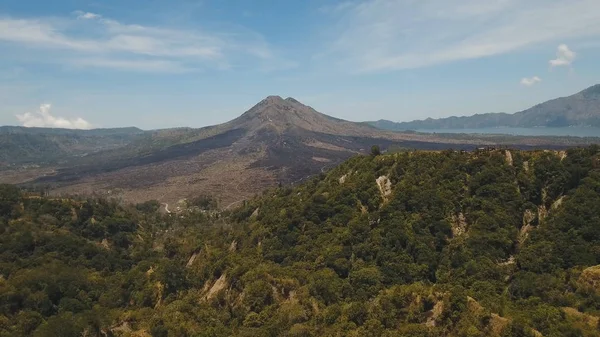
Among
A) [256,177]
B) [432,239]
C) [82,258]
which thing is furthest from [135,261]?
[256,177]

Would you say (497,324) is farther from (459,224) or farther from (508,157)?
(508,157)

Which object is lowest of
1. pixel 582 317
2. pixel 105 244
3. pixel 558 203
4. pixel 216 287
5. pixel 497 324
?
pixel 105 244

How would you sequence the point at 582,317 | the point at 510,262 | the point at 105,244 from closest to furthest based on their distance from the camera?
the point at 582,317
the point at 510,262
the point at 105,244

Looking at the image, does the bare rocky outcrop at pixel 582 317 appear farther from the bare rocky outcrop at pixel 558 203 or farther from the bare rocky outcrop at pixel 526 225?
the bare rocky outcrop at pixel 558 203

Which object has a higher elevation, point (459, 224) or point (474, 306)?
point (459, 224)

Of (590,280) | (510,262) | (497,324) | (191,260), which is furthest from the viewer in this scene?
(191,260)

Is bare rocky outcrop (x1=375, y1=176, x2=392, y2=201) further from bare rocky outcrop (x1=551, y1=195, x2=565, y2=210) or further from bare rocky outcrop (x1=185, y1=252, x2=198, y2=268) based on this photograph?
bare rocky outcrop (x1=185, y1=252, x2=198, y2=268)

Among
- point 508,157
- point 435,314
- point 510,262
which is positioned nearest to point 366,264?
point 435,314

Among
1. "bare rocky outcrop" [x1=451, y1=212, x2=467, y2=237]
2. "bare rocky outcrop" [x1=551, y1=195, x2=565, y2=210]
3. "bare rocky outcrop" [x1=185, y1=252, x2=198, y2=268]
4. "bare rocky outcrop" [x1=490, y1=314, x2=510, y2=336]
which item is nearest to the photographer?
"bare rocky outcrop" [x1=490, y1=314, x2=510, y2=336]

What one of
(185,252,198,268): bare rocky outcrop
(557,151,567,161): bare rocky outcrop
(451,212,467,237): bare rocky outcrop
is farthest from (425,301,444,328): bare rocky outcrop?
(185,252,198,268): bare rocky outcrop
